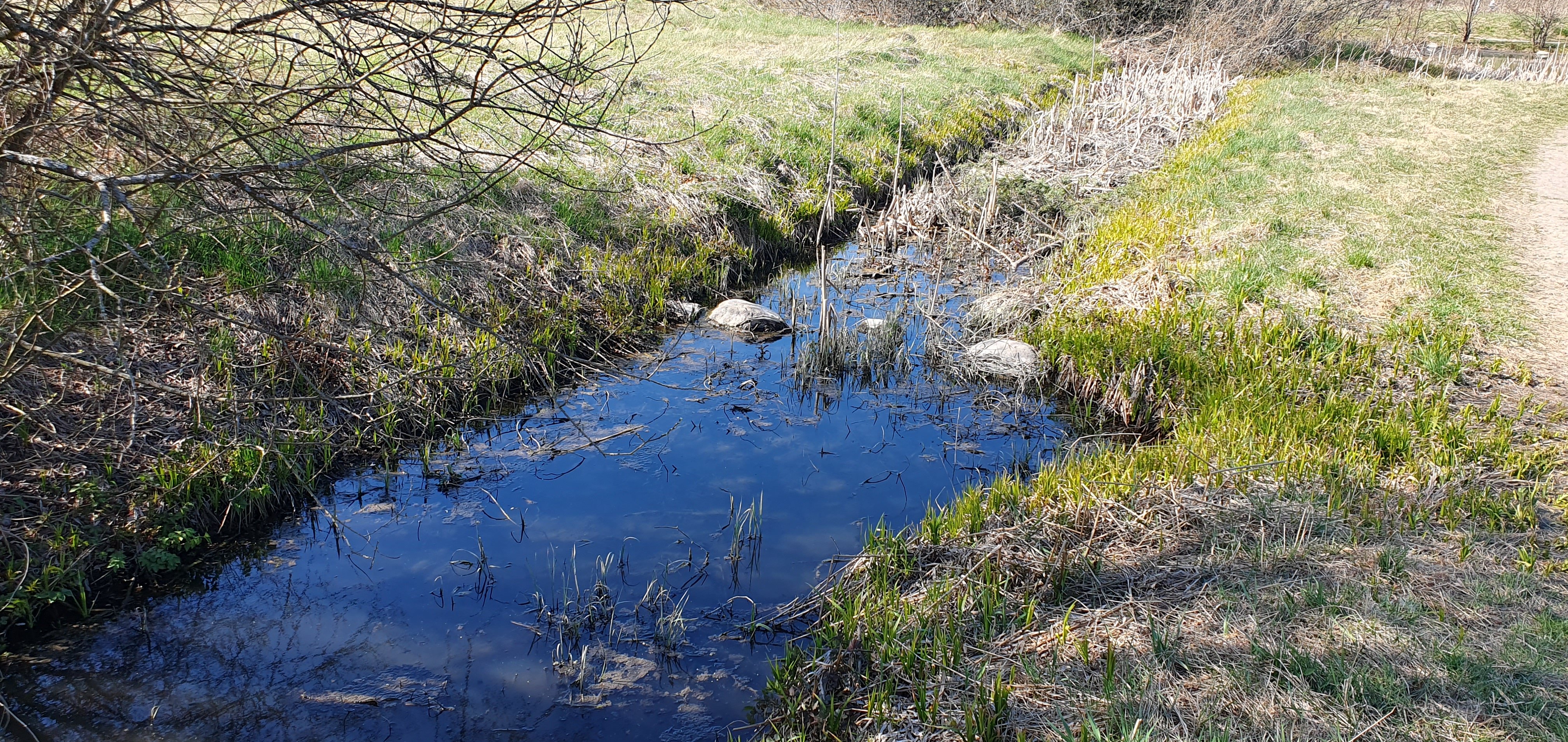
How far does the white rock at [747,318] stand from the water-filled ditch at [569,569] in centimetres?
59

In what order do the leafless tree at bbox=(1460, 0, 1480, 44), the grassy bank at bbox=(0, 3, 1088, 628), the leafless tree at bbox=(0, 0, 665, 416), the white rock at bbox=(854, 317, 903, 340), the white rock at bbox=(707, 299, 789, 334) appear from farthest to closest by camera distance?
1. the leafless tree at bbox=(1460, 0, 1480, 44)
2. the white rock at bbox=(707, 299, 789, 334)
3. the white rock at bbox=(854, 317, 903, 340)
4. the grassy bank at bbox=(0, 3, 1088, 628)
5. the leafless tree at bbox=(0, 0, 665, 416)

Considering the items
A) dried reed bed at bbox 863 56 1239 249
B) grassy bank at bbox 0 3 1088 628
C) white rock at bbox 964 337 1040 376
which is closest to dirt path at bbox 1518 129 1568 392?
white rock at bbox 964 337 1040 376

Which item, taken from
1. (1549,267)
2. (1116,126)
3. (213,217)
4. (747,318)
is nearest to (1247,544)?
(747,318)

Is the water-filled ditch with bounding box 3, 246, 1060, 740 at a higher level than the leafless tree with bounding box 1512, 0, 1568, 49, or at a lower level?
lower

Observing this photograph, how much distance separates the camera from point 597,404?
6.84m

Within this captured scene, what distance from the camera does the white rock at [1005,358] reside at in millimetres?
7117

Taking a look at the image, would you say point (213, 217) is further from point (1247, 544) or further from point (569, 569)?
point (1247, 544)

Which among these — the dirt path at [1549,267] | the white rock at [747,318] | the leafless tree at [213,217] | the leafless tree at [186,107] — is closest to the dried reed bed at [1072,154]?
the white rock at [747,318]

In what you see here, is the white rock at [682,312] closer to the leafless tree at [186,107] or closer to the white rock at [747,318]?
the white rock at [747,318]

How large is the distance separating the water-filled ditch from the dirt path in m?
3.28

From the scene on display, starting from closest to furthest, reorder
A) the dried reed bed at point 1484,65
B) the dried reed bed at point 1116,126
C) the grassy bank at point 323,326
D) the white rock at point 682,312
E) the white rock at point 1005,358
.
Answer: the grassy bank at point 323,326
the white rock at point 1005,358
the white rock at point 682,312
the dried reed bed at point 1116,126
the dried reed bed at point 1484,65

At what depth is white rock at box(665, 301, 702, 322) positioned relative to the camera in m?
8.29

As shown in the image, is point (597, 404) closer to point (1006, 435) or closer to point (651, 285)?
point (651, 285)

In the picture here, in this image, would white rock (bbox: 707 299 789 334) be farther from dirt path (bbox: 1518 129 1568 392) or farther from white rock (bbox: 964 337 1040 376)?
dirt path (bbox: 1518 129 1568 392)
